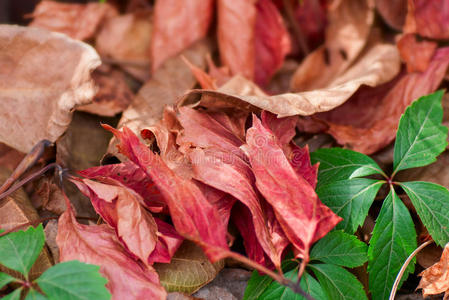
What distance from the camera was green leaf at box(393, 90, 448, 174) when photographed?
1004 millimetres

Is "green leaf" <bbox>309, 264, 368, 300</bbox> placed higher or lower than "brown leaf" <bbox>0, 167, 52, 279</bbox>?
higher

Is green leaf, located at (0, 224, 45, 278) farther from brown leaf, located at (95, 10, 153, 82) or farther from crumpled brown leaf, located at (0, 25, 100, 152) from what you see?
brown leaf, located at (95, 10, 153, 82)

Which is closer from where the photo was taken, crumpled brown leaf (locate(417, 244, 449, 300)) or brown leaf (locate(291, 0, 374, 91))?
crumpled brown leaf (locate(417, 244, 449, 300))

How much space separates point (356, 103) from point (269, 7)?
19.8 inches

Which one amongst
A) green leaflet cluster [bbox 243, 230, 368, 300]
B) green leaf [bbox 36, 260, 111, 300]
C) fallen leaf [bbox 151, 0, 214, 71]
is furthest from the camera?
fallen leaf [bbox 151, 0, 214, 71]

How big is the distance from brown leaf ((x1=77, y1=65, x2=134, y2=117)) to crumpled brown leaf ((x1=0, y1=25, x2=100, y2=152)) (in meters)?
0.15

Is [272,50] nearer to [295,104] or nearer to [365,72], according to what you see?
[365,72]

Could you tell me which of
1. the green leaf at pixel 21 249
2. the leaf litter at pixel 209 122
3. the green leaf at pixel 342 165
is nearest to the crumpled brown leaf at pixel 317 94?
the leaf litter at pixel 209 122

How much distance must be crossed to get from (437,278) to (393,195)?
0.19 m

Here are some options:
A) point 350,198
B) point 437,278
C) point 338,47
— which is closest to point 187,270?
point 350,198

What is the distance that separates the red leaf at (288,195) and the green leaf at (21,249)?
1.48 ft

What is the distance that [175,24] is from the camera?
4.87 ft

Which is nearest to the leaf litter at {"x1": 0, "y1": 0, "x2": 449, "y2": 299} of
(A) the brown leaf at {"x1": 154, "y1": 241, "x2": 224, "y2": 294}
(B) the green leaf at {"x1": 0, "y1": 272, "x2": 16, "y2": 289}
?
(A) the brown leaf at {"x1": 154, "y1": 241, "x2": 224, "y2": 294}

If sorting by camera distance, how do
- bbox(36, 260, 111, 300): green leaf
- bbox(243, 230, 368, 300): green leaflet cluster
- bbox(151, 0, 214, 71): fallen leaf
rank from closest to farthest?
bbox(36, 260, 111, 300): green leaf, bbox(243, 230, 368, 300): green leaflet cluster, bbox(151, 0, 214, 71): fallen leaf
